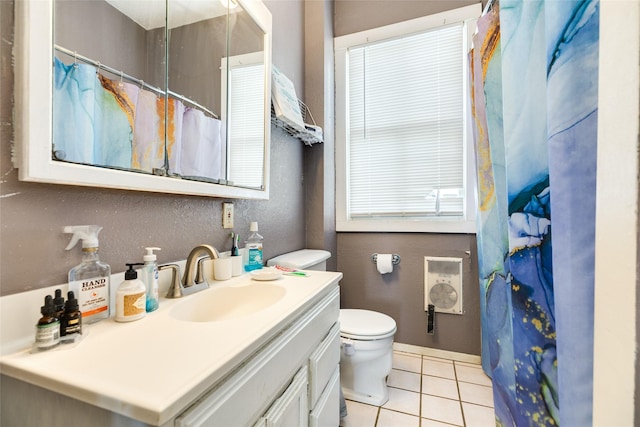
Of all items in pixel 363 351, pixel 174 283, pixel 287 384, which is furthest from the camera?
pixel 363 351

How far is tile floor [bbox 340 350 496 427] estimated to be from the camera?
55.8 inches

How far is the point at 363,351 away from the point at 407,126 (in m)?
1.62

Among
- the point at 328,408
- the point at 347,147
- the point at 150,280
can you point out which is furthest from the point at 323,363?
the point at 347,147

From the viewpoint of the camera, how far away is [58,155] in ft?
2.03

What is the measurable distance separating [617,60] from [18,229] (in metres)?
1.16

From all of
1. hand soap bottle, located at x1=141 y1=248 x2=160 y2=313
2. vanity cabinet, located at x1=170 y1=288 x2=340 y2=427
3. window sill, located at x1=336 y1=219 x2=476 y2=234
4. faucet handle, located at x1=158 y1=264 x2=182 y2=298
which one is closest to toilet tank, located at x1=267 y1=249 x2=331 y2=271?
vanity cabinet, located at x1=170 y1=288 x2=340 y2=427

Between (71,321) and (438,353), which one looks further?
(438,353)

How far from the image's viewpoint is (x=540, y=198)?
74cm

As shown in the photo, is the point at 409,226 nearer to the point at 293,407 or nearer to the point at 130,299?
the point at 293,407

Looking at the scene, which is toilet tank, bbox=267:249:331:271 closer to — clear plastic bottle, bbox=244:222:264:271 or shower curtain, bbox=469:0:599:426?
clear plastic bottle, bbox=244:222:264:271

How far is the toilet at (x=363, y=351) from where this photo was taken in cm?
147

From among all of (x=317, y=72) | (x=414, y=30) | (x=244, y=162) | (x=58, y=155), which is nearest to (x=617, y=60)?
(x=58, y=155)

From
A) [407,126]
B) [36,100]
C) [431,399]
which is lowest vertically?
[431,399]

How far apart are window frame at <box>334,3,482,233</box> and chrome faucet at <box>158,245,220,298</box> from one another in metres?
1.37
